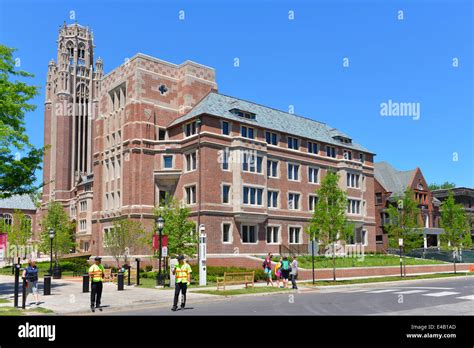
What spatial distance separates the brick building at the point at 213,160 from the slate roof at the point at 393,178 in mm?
13513

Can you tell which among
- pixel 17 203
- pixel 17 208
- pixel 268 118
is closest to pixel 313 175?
pixel 268 118

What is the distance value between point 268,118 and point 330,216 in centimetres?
2051

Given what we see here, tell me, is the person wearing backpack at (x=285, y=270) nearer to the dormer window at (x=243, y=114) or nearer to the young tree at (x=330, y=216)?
the young tree at (x=330, y=216)

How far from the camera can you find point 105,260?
Answer: 5266 centimetres

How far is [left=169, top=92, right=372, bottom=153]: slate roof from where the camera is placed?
4900 centimetres

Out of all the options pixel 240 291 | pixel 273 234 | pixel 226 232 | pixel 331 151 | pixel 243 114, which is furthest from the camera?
pixel 331 151

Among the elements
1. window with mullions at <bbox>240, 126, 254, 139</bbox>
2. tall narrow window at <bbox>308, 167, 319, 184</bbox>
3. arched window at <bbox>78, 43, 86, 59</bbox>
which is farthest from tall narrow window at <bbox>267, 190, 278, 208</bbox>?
arched window at <bbox>78, 43, 86, 59</bbox>

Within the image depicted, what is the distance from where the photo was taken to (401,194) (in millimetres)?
71875

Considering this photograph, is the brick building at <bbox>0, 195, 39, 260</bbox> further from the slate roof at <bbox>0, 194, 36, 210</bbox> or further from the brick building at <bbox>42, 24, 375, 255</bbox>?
the brick building at <bbox>42, 24, 375, 255</bbox>

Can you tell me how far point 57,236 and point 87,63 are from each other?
205ft

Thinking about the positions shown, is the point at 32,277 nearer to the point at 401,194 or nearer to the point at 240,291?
the point at 240,291
